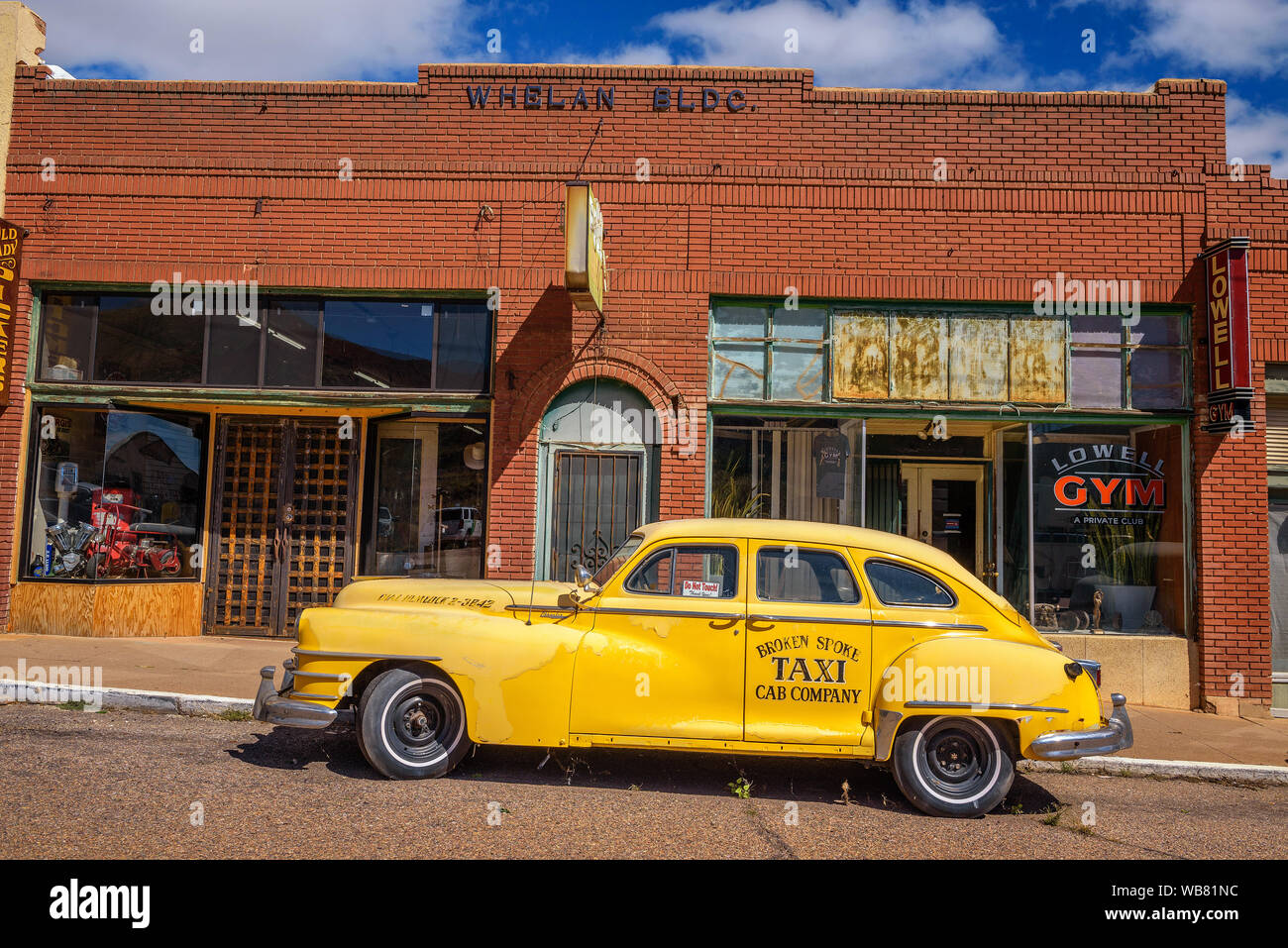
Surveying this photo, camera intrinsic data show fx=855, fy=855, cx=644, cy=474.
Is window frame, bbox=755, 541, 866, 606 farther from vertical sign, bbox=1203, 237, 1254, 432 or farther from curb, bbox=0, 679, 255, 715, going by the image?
vertical sign, bbox=1203, 237, 1254, 432

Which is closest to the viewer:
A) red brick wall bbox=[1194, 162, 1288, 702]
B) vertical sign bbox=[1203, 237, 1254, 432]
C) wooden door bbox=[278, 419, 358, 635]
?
vertical sign bbox=[1203, 237, 1254, 432]

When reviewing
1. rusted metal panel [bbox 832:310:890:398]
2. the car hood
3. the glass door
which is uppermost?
rusted metal panel [bbox 832:310:890:398]

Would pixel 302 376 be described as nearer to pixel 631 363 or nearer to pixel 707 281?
pixel 631 363

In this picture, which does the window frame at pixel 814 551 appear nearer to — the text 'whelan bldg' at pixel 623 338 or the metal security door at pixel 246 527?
the text 'whelan bldg' at pixel 623 338

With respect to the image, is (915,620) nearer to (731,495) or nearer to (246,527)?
(731,495)

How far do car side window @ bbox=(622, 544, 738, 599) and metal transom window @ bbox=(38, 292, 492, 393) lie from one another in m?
4.94

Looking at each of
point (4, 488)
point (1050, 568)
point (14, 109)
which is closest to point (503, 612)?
point (1050, 568)

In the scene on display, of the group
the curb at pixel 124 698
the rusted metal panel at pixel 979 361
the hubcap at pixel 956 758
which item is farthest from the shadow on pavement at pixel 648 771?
the rusted metal panel at pixel 979 361

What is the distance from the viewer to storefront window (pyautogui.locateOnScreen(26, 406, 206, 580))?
386 inches

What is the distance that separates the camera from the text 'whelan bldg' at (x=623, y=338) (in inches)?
369

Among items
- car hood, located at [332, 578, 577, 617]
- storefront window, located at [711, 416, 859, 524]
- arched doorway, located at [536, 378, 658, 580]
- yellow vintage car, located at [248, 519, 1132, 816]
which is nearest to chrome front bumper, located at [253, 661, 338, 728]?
yellow vintage car, located at [248, 519, 1132, 816]

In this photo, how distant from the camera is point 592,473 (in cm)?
953

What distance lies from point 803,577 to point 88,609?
827 centimetres

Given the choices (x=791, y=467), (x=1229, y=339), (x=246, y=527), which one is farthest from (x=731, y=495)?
(x=246, y=527)
